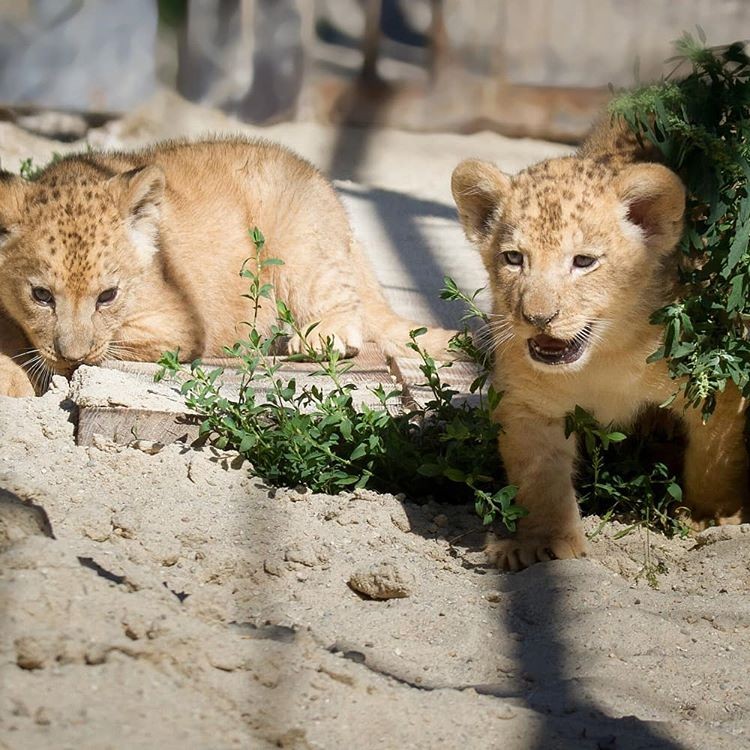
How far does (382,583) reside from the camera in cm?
423

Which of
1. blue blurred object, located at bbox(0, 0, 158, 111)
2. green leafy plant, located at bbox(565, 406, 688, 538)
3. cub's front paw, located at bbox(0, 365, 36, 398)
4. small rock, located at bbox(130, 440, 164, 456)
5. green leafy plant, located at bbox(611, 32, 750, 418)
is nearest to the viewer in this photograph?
green leafy plant, located at bbox(611, 32, 750, 418)

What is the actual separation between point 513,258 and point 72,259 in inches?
91.2

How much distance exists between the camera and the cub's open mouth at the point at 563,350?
4562mm

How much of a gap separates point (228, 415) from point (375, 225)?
448cm

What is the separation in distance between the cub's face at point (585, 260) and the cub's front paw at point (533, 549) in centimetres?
71

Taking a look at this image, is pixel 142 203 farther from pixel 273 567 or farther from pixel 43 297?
pixel 273 567

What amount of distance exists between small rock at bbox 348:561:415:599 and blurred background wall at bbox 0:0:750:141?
27.6 feet

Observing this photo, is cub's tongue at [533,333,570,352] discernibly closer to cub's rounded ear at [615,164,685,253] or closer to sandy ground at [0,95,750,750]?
cub's rounded ear at [615,164,685,253]

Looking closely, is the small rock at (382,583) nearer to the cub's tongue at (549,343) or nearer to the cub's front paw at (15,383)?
the cub's tongue at (549,343)

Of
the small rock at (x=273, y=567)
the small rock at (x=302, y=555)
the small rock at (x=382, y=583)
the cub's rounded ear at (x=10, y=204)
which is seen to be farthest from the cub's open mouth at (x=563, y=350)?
the cub's rounded ear at (x=10, y=204)

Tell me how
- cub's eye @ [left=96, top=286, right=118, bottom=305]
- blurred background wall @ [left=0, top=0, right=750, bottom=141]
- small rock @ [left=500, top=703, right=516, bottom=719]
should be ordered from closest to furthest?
1. small rock @ [left=500, top=703, right=516, bottom=719]
2. cub's eye @ [left=96, top=286, right=118, bottom=305]
3. blurred background wall @ [left=0, top=0, right=750, bottom=141]

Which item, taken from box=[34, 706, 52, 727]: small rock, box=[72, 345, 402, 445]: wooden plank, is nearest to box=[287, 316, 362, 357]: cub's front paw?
box=[72, 345, 402, 445]: wooden plank

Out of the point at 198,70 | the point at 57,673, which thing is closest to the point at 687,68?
the point at 198,70

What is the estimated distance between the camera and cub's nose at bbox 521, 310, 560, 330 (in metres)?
4.43
